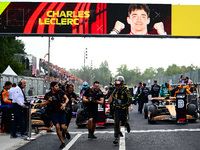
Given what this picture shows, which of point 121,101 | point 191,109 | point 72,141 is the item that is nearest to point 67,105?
point 72,141

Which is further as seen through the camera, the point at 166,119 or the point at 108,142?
the point at 166,119

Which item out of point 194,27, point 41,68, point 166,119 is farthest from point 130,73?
point 166,119

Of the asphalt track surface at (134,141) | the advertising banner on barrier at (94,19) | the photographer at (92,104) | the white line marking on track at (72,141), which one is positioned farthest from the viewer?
the advertising banner on barrier at (94,19)

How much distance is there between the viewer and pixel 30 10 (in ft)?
89.7

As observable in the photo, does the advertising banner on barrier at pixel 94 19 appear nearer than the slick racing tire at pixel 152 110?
No

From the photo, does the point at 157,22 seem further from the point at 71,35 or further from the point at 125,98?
the point at 125,98

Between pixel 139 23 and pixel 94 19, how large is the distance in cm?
336

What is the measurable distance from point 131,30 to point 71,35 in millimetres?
4480

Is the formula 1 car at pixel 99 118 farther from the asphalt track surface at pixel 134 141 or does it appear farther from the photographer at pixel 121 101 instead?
the photographer at pixel 121 101

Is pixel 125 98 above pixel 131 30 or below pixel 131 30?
below

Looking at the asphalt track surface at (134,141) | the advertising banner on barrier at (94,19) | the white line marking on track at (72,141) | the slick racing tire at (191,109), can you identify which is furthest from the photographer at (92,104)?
the advertising banner on barrier at (94,19)

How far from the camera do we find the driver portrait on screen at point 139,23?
26766 mm

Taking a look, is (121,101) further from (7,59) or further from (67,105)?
(7,59)

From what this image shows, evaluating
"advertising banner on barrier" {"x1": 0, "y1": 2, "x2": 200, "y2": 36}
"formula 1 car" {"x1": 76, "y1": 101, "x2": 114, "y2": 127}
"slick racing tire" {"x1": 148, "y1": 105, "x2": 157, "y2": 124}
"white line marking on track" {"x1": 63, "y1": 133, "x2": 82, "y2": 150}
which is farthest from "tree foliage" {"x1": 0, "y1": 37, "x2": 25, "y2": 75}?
"white line marking on track" {"x1": 63, "y1": 133, "x2": 82, "y2": 150}
